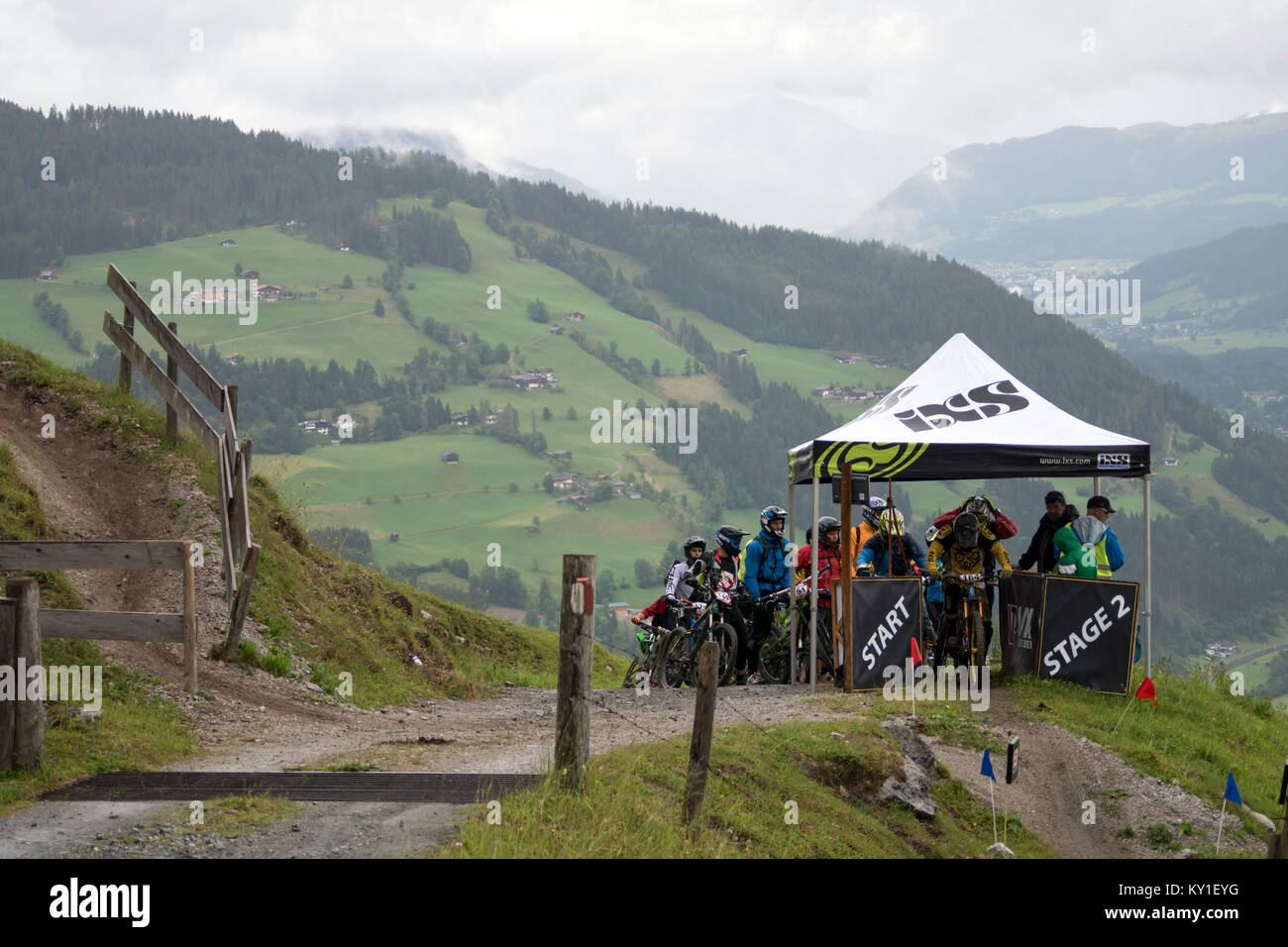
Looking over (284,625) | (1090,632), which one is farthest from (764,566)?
(284,625)

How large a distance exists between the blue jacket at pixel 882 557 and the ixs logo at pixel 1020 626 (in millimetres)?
1223

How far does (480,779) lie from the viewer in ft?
25.8

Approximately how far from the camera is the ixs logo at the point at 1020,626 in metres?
13.4

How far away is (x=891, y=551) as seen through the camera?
44.2 ft

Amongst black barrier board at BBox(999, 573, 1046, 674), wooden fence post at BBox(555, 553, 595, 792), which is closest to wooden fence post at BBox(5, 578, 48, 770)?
wooden fence post at BBox(555, 553, 595, 792)

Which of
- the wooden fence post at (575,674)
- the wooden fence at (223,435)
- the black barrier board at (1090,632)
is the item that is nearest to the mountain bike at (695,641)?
the black barrier board at (1090,632)

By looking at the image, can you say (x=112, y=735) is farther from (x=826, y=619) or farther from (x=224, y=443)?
(x=826, y=619)

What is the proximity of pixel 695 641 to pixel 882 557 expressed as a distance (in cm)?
224

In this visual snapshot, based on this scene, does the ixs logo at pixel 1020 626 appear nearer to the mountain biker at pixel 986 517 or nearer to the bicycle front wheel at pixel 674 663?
the mountain biker at pixel 986 517

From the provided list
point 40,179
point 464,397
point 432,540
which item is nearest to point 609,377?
point 464,397

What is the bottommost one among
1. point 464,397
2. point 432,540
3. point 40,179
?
point 432,540

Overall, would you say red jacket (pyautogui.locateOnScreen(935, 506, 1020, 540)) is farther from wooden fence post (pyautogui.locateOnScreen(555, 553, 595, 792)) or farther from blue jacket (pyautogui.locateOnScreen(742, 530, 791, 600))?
wooden fence post (pyautogui.locateOnScreen(555, 553, 595, 792))

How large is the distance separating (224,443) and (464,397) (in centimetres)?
16009
